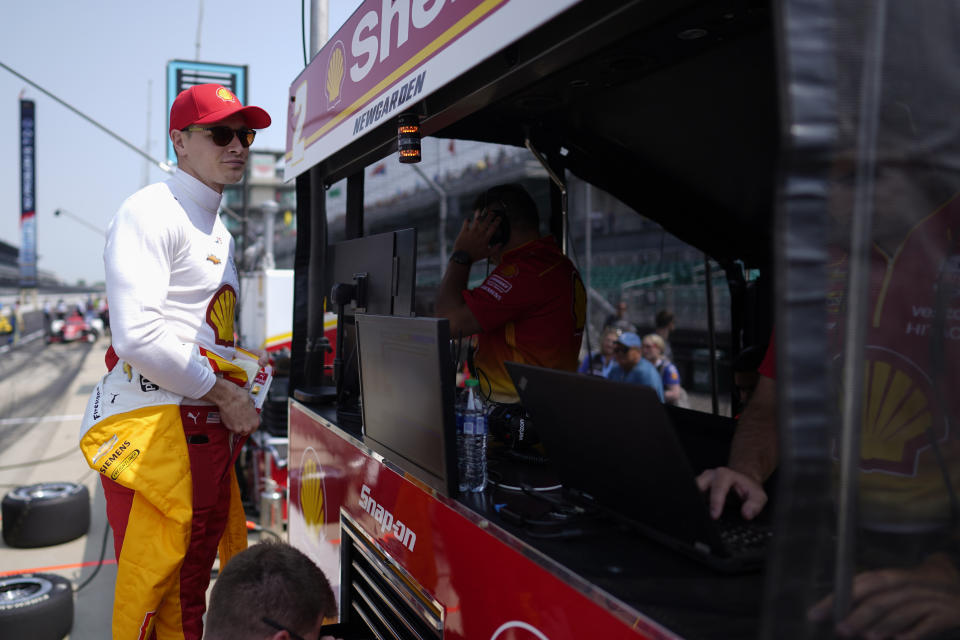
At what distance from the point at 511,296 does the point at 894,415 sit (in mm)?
1850

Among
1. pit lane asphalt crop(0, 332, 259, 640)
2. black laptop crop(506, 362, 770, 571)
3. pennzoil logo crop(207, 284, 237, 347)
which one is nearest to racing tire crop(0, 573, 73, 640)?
pit lane asphalt crop(0, 332, 259, 640)

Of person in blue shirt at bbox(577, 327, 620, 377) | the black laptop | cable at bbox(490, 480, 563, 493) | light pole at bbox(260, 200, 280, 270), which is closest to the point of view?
the black laptop

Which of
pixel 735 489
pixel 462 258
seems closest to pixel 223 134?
pixel 462 258

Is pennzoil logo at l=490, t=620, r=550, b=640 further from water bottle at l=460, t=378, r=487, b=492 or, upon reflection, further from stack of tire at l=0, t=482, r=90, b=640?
stack of tire at l=0, t=482, r=90, b=640

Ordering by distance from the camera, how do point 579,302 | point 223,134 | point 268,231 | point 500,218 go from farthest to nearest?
1. point 268,231
2. point 579,302
3. point 500,218
4. point 223,134

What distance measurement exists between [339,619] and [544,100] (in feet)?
7.59

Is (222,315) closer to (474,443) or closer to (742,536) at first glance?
(474,443)

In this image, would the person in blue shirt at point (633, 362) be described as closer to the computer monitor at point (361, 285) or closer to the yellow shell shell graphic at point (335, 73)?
the computer monitor at point (361, 285)

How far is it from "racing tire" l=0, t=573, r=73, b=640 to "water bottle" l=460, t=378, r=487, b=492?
110 inches

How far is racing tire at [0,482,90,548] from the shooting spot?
5328 millimetres

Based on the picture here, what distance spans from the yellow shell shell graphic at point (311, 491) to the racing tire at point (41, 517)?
3.23 metres

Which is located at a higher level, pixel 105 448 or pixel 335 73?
pixel 335 73

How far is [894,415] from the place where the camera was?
0.88 meters

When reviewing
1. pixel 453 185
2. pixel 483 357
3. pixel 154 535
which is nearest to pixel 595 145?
pixel 483 357
